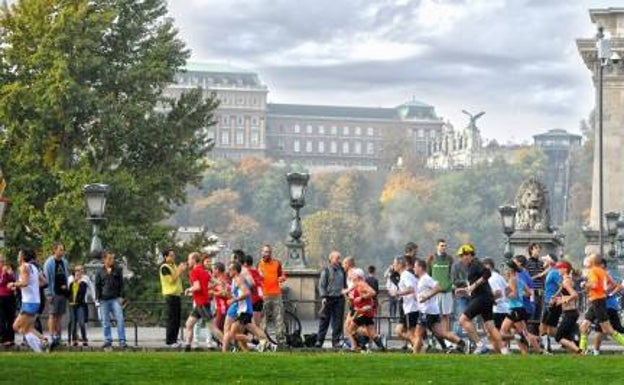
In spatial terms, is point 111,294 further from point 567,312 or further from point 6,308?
point 567,312

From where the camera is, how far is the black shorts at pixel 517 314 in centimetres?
3638

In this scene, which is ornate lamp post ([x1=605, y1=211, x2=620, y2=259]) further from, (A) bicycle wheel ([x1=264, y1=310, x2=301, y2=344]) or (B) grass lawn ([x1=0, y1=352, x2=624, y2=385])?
(B) grass lawn ([x1=0, y1=352, x2=624, y2=385])

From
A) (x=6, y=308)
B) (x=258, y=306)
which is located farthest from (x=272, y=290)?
(x=6, y=308)

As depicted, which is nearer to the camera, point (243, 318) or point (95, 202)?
point (243, 318)

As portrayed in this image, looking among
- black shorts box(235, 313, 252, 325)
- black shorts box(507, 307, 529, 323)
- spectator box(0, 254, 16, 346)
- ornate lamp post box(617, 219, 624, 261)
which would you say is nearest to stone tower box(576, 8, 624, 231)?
ornate lamp post box(617, 219, 624, 261)

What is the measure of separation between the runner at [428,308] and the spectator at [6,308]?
23.2 feet

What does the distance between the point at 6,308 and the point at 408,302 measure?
700cm

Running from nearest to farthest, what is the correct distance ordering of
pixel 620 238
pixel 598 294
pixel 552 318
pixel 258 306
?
1. pixel 598 294
2. pixel 552 318
3. pixel 258 306
4. pixel 620 238

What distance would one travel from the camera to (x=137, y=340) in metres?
40.4

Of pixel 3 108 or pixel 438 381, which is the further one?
pixel 3 108

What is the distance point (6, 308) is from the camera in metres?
36.2

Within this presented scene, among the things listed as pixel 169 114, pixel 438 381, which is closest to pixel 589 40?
pixel 169 114

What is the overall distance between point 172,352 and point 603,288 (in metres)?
7.41

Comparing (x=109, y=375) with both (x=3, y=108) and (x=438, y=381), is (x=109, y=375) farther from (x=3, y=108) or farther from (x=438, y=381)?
(x=3, y=108)
